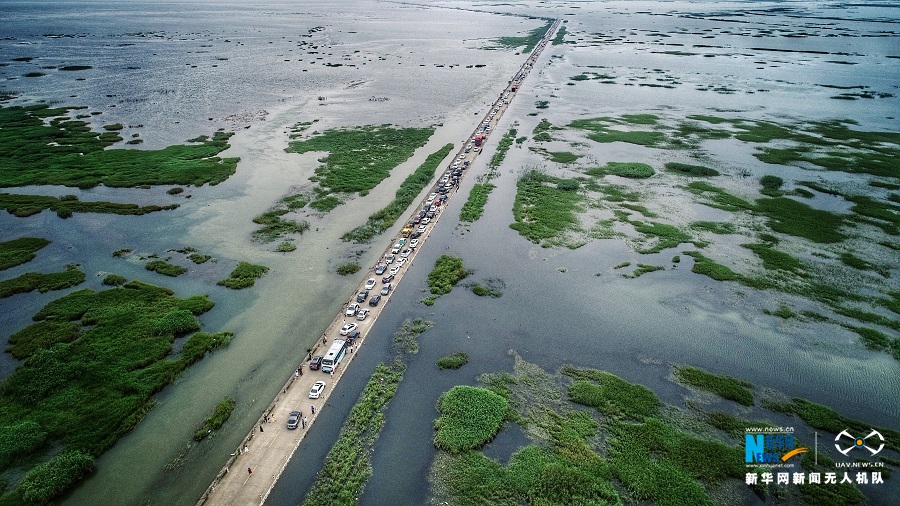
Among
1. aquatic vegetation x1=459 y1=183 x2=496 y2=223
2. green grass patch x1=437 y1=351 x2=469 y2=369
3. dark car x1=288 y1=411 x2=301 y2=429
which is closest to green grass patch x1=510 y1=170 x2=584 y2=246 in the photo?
aquatic vegetation x1=459 y1=183 x2=496 y2=223

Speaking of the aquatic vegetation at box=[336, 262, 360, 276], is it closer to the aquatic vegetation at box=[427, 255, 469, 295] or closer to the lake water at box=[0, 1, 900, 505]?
the lake water at box=[0, 1, 900, 505]

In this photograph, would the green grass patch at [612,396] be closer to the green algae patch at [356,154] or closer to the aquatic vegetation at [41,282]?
the green algae patch at [356,154]

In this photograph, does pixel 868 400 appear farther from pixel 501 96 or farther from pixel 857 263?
pixel 501 96

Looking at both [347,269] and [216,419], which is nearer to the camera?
[216,419]

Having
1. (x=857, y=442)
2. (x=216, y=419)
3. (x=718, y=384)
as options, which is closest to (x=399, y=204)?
(x=216, y=419)

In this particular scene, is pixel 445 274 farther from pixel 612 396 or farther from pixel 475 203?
pixel 612 396
